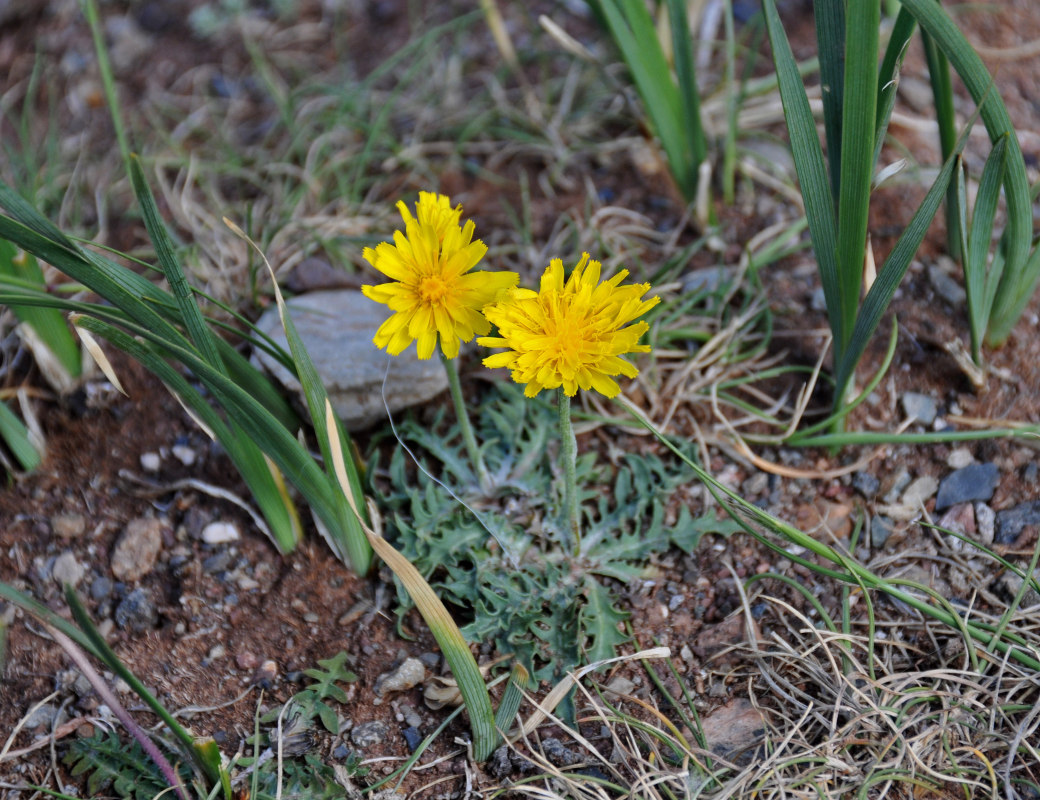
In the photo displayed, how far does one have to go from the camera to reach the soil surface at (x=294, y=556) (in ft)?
5.41

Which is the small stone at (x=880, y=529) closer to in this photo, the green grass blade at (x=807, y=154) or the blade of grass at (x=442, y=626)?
the green grass blade at (x=807, y=154)

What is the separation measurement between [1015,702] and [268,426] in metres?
1.44

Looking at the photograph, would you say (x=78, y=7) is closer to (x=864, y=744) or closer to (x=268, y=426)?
(x=268, y=426)

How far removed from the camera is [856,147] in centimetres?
150

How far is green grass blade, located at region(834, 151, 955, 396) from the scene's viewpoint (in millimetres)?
1481

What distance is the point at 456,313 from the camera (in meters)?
1.47

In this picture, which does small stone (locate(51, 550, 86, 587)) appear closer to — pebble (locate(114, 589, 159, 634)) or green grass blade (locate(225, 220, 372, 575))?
pebble (locate(114, 589, 159, 634))

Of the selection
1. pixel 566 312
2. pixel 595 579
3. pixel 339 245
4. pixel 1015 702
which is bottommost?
pixel 1015 702

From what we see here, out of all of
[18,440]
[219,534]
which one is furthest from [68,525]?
[219,534]

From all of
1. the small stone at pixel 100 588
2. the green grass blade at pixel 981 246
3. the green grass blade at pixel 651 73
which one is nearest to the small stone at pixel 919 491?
the green grass blade at pixel 981 246

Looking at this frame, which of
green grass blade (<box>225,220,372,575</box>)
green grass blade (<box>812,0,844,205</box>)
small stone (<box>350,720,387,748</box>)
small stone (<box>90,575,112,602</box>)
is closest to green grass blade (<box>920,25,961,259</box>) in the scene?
green grass blade (<box>812,0,844,205</box>)

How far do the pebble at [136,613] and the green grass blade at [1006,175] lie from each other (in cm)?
182

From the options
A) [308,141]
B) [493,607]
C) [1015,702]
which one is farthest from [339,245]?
[1015,702]

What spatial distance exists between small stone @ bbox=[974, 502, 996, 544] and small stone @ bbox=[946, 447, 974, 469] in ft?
0.32
